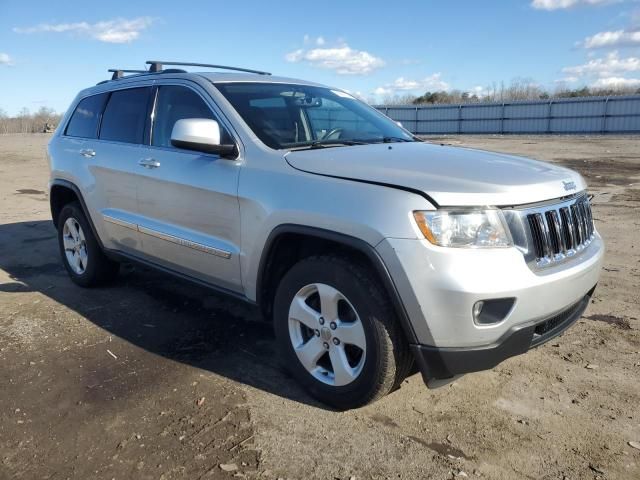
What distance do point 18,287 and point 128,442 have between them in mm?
3426

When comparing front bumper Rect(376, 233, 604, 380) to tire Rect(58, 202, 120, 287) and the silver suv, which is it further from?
tire Rect(58, 202, 120, 287)

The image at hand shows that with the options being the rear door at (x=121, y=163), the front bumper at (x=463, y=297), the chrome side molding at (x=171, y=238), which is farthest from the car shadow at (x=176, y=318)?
the front bumper at (x=463, y=297)

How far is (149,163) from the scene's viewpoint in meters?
4.26

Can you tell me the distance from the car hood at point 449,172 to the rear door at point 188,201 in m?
0.60

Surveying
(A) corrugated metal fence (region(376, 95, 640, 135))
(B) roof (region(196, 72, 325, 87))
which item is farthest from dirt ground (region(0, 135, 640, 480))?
(A) corrugated metal fence (region(376, 95, 640, 135))

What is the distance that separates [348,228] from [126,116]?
2.81m

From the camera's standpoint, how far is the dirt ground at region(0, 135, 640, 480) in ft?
8.95

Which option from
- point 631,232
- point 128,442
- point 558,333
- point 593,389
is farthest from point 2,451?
point 631,232

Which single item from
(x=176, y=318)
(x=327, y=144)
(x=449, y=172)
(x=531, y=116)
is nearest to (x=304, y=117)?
(x=327, y=144)

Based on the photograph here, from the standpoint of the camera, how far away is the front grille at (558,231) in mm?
2820

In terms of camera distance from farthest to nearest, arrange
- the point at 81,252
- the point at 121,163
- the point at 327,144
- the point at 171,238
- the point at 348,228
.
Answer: the point at 81,252 < the point at 121,163 < the point at 171,238 < the point at 327,144 < the point at 348,228

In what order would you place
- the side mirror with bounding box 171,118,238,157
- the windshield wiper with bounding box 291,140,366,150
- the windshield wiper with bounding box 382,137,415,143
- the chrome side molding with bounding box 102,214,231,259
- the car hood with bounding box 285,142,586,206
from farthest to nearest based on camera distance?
the windshield wiper with bounding box 382,137,415,143, the chrome side molding with bounding box 102,214,231,259, the windshield wiper with bounding box 291,140,366,150, the side mirror with bounding box 171,118,238,157, the car hood with bounding box 285,142,586,206

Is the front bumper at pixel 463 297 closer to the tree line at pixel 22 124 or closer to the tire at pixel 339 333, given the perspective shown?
the tire at pixel 339 333

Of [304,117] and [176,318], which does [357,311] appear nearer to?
[304,117]
